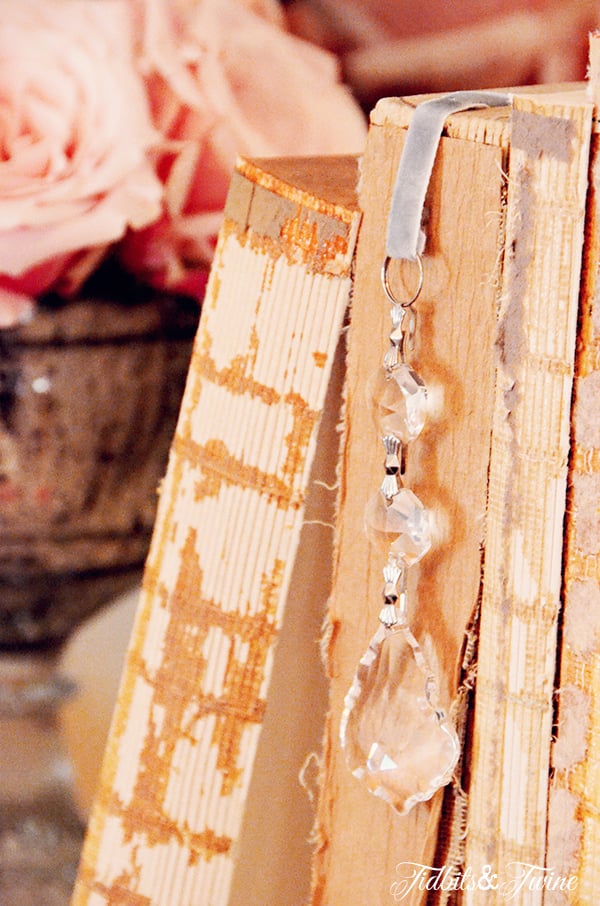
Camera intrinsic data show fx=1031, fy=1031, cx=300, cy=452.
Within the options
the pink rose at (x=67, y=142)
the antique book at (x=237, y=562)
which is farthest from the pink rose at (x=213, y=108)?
the antique book at (x=237, y=562)

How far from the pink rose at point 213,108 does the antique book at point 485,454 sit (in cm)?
39

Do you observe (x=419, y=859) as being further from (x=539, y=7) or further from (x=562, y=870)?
(x=539, y=7)

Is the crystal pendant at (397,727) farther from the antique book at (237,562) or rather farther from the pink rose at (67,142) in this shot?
the pink rose at (67,142)

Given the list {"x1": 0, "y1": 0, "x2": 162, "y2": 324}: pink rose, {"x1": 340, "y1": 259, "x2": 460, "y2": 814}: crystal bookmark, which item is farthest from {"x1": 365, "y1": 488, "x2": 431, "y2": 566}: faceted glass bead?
{"x1": 0, "y1": 0, "x2": 162, "y2": 324}: pink rose

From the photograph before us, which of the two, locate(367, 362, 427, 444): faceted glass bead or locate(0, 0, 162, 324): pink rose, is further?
locate(0, 0, 162, 324): pink rose

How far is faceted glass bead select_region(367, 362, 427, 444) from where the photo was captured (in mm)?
332

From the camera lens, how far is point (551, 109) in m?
0.30

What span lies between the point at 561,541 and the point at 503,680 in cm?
5

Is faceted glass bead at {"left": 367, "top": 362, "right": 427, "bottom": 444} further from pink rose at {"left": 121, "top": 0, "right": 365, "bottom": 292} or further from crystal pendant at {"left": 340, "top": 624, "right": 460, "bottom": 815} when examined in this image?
pink rose at {"left": 121, "top": 0, "right": 365, "bottom": 292}

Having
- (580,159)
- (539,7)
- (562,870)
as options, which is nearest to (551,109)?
(580,159)

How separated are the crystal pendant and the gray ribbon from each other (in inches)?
5.0

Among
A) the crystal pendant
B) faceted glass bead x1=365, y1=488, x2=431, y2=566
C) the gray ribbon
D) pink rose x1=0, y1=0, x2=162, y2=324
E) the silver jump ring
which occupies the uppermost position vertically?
pink rose x1=0, y1=0, x2=162, y2=324

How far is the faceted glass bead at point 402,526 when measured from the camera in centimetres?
34

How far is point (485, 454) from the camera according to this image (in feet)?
1.10
